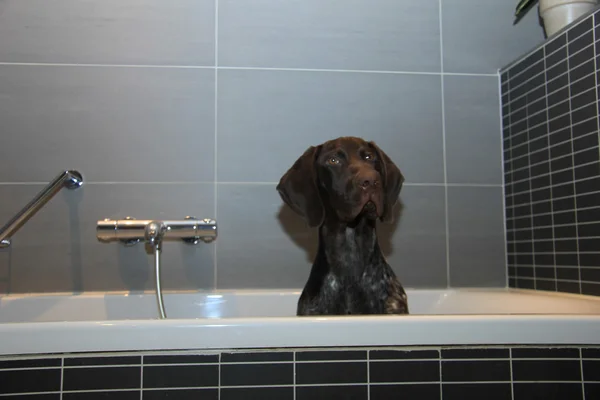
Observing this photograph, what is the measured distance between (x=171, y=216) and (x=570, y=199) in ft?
5.08

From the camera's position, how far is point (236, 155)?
2.27 m

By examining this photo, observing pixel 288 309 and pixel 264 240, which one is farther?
pixel 264 240

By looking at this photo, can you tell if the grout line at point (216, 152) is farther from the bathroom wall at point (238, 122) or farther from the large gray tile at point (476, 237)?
the large gray tile at point (476, 237)

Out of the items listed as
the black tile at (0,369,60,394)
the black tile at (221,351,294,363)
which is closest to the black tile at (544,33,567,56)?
the black tile at (221,351,294,363)

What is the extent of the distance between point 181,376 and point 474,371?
1.87 feet

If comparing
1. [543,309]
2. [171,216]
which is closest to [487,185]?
[543,309]

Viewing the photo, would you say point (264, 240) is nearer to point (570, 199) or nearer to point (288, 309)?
point (288, 309)

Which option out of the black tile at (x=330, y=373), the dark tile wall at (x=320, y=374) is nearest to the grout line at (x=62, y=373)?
the dark tile wall at (x=320, y=374)

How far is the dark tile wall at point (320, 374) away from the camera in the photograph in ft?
3.23

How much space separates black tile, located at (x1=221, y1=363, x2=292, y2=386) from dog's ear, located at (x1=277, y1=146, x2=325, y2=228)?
2.19ft

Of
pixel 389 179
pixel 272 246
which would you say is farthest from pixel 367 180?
pixel 272 246

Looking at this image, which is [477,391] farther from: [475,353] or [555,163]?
[555,163]

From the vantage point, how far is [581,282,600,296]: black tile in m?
1.78

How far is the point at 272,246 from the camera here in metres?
2.26
